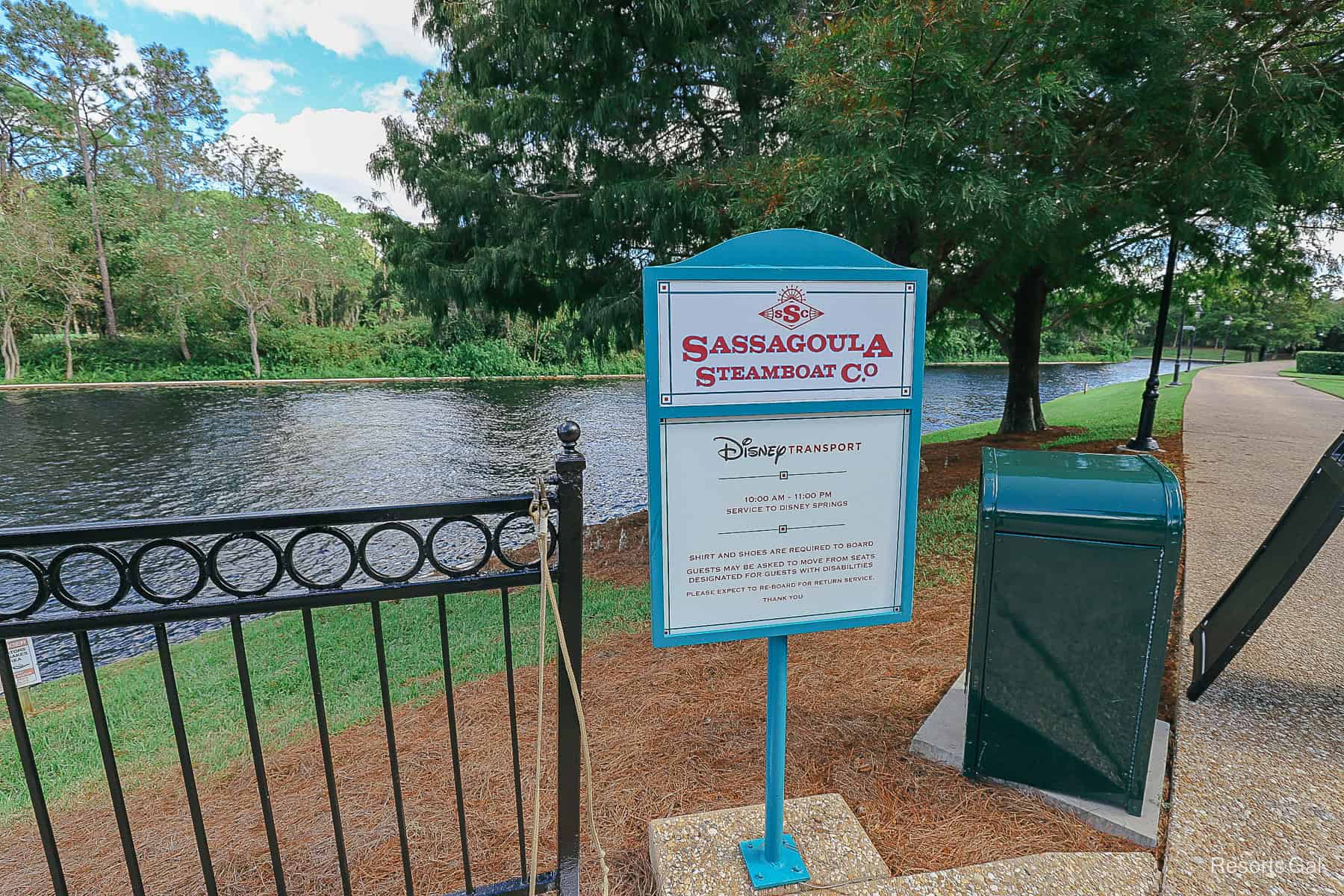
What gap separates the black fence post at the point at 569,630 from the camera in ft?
5.40

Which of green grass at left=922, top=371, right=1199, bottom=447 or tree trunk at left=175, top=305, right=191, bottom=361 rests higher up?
tree trunk at left=175, top=305, right=191, bottom=361

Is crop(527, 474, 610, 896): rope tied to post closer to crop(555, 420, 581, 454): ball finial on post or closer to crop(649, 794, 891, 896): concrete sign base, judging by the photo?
crop(555, 420, 581, 454): ball finial on post

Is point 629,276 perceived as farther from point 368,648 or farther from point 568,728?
point 568,728

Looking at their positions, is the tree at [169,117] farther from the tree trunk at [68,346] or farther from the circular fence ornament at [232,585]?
the circular fence ornament at [232,585]

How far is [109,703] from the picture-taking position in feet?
14.7

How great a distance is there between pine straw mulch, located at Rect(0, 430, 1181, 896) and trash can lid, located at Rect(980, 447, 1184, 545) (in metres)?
0.99

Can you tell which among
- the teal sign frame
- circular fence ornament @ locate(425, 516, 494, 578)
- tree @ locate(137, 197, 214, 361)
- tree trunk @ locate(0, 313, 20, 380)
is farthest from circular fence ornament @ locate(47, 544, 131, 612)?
tree @ locate(137, 197, 214, 361)

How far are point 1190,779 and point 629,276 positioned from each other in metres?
5.90

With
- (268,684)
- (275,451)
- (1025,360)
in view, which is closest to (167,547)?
(268,684)

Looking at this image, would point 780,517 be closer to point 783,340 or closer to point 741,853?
point 783,340

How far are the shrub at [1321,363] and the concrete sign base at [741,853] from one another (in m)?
41.7

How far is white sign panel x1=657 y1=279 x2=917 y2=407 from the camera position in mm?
1511

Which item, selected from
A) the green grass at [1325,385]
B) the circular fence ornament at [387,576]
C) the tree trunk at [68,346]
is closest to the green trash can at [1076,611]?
the circular fence ornament at [387,576]

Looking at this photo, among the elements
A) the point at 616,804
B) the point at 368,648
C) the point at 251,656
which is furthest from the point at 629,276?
the point at 616,804
